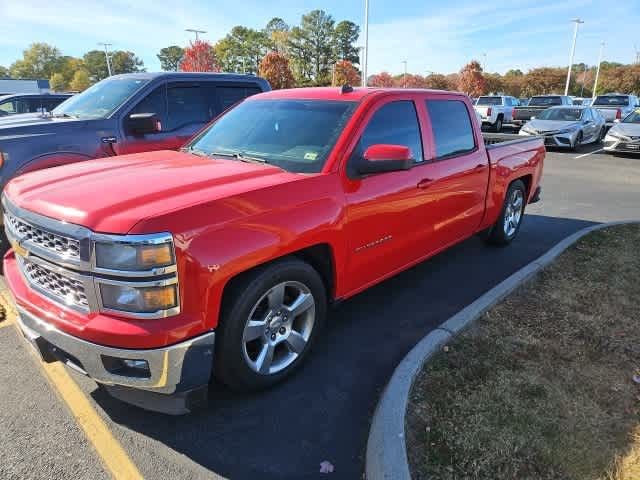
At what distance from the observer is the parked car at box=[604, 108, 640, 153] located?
14125 millimetres

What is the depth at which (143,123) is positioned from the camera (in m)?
5.27

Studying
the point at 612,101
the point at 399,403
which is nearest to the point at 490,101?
the point at 612,101

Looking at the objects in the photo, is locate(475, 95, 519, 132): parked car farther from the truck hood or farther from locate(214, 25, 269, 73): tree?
locate(214, 25, 269, 73): tree

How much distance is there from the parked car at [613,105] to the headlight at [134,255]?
26.3 m

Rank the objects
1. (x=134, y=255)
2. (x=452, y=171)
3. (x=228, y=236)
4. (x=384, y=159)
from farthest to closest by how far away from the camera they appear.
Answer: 1. (x=452, y=171)
2. (x=384, y=159)
3. (x=228, y=236)
4. (x=134, y=255)

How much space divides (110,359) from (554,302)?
3.67 meters

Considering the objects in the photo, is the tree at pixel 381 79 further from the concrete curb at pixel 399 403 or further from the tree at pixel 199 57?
the concrete curb at pixel 399 403

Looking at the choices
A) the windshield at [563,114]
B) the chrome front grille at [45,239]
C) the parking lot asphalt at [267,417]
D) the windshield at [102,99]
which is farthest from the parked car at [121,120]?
the windshield at [563,114]

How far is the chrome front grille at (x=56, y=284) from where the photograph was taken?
2348 millimetres

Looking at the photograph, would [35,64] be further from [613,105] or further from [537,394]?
[537,394]

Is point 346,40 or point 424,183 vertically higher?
point 346,40

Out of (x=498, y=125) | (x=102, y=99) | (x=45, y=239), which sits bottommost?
(x=498, y=125)

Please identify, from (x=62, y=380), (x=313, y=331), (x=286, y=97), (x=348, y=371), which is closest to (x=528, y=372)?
(x=348, y=371)

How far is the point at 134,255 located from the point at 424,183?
251 centimetres
